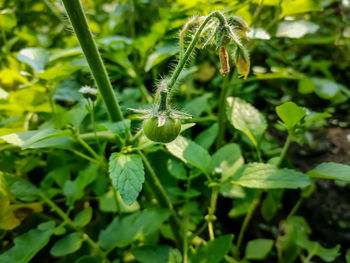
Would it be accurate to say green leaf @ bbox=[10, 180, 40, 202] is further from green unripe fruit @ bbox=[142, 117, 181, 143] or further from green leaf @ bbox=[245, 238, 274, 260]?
green leaf @ bbox=[245, 238, 274, 260]

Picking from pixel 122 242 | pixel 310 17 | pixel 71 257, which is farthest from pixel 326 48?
pixel 71 257

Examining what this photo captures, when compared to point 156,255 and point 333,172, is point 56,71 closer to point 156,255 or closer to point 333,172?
point 156,255

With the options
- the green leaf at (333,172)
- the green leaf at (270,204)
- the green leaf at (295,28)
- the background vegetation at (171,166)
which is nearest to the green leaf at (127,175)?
the background vegetation at (171,166)

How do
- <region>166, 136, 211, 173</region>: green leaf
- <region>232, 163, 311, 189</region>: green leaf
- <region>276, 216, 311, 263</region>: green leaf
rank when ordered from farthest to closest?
<region>276, 216, 311, 263</region>: green leaf → <region>166, 136, 211, 173</region>: green leaf → <region>232, 163, 311, 189</region>: green leaf

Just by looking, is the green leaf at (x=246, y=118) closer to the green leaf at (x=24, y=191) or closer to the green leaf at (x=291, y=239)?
the green leaf at (x=291, y=239)

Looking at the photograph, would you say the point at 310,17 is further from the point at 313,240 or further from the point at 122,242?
the point at 122,242

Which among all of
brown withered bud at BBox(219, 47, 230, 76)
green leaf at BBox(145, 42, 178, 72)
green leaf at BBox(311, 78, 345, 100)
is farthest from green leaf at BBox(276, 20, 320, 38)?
brown withered bud at BBox(219, 47, 230, 76)
